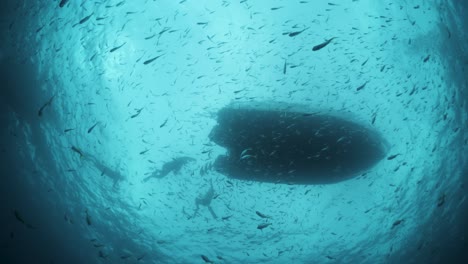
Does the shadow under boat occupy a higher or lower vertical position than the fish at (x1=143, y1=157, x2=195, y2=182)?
higher

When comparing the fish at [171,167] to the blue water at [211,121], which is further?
the fish at [171,167]

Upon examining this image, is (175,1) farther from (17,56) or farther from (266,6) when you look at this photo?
(17,56)

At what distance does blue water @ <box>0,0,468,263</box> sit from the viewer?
43.0 ft

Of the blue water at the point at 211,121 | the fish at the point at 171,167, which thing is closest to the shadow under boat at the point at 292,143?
the blue water at the point at 211,121

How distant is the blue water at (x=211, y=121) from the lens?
1309 cm

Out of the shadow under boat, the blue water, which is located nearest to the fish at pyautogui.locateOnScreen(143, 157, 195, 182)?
the blue water

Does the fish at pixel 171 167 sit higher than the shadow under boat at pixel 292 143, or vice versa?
the shadow under boat at pixel 292 143

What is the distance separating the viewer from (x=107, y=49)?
14.0 m

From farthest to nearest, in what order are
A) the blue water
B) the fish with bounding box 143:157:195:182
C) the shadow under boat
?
the fish with bounding box 143:157:195:182 < the blue water < the shadow under boat

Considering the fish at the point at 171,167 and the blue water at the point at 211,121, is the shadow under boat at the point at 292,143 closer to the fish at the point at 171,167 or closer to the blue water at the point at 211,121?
the blue water at the point at 211,121

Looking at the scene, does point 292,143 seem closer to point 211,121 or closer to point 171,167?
point 211,121

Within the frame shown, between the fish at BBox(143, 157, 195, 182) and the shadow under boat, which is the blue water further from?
the shadow under boat

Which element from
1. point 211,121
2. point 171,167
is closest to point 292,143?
point 211,121

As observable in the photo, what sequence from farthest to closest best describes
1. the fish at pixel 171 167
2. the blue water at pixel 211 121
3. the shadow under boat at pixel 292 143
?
the fish at pixel 171 167, the blue water at pixel 211 121, the shadow under boat at pixel 292 143
